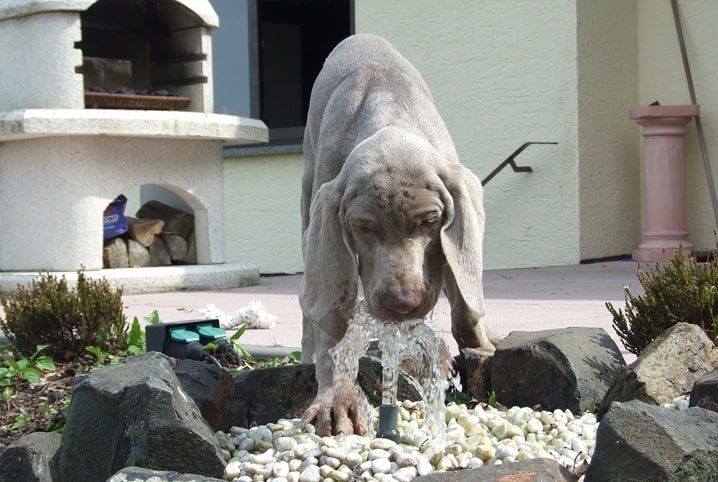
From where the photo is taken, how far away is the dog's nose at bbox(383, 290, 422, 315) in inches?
141

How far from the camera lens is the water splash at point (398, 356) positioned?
4.05 m

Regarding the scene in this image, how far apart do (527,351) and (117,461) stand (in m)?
1.77

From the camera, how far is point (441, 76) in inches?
452

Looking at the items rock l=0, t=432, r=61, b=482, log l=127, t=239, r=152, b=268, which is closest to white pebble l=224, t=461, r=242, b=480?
A: rock l=0, t=432, r=61, b=482

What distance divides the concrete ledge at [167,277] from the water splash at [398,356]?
16.5 ft

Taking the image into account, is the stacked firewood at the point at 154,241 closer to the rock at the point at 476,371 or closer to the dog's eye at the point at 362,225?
the rock at the point at 476,371

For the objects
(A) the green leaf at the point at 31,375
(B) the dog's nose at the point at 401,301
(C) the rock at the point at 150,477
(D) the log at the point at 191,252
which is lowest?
(A) the green leaf at the point at 31,375

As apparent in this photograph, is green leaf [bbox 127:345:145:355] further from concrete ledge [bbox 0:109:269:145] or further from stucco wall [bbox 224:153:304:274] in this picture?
stucco wall [bbox 224:153:304:274]

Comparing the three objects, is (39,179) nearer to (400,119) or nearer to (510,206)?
(510,206)

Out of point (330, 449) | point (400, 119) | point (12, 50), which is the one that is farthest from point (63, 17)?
point (330, 449)

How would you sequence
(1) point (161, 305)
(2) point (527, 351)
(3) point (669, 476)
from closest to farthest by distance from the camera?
(3) point (669, 476) → (2) point (527, 351) → (1) point (161, 305)

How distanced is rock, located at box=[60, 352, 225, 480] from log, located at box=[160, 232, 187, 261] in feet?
22.4

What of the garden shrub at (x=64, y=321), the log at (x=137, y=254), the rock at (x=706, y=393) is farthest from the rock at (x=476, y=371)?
the log at (x=137, y=254)

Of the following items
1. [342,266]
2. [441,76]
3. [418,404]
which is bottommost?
[418,404]
